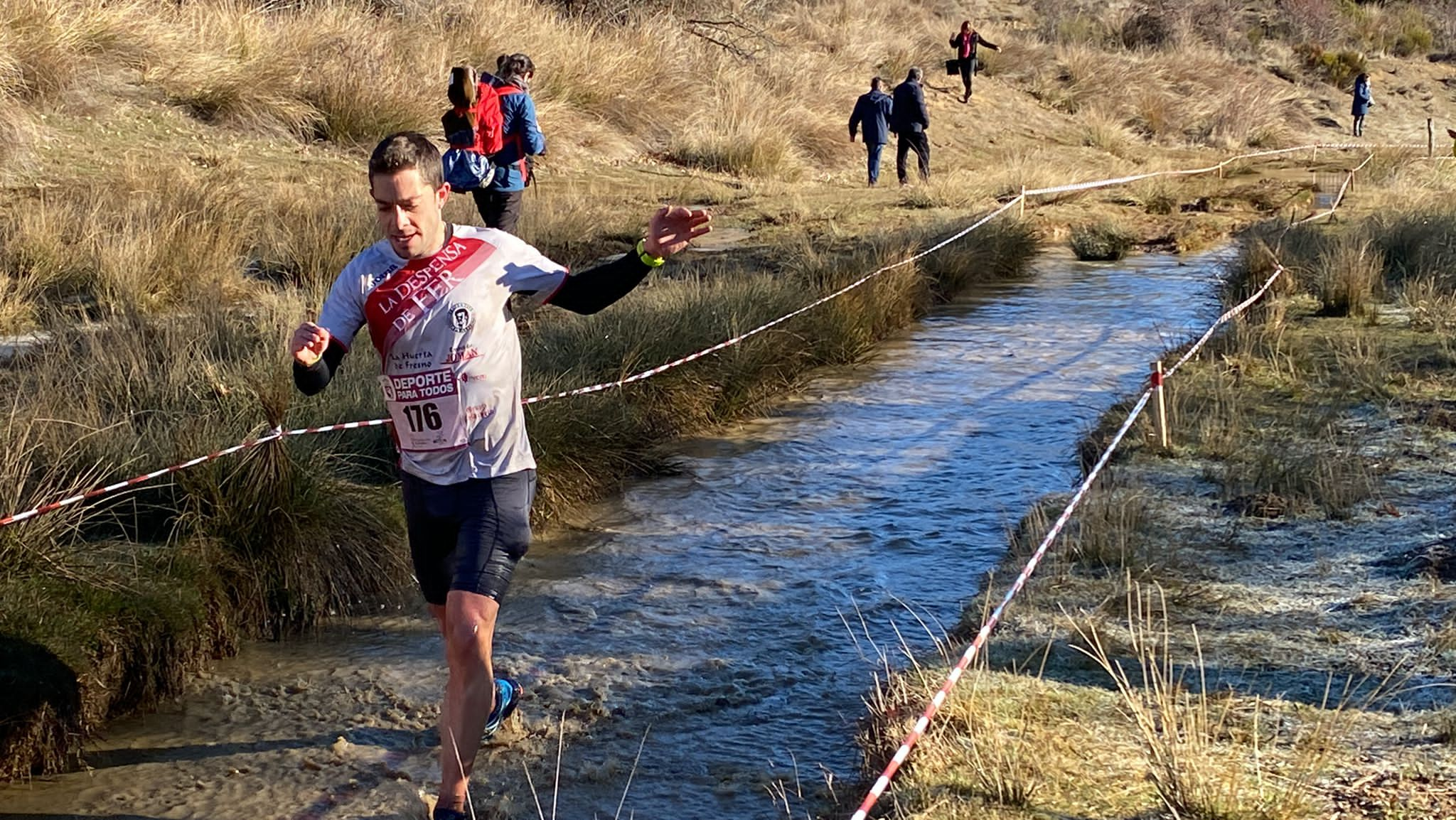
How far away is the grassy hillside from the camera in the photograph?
5.90 meters

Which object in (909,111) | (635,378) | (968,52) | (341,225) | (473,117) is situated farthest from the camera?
(968,52)

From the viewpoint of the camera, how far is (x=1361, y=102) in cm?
3444

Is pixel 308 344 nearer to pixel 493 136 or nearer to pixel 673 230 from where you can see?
pixel 673 230

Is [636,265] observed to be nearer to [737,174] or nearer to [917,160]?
[737,174]

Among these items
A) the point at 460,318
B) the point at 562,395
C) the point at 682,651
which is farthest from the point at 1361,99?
the point at 460,318

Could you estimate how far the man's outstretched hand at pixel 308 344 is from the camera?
3.96m

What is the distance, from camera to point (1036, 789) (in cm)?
401

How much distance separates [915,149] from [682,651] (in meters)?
16.5

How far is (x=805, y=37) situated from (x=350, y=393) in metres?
25.3

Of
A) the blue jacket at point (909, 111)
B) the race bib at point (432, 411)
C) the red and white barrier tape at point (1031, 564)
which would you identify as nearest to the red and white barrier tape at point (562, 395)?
the race bib at point (432, 411)

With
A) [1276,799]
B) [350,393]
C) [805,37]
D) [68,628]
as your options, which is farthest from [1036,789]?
[805,37]

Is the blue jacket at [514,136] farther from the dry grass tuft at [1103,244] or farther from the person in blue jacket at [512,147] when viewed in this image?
the dry grass tuft at [1103,244]

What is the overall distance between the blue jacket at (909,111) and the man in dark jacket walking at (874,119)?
5.6 inches

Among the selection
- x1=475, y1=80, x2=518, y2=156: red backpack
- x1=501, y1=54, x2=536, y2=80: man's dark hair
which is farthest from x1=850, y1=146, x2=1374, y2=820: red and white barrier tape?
x1=501, y1=54, x2=536, y2=80: man's dark hair
